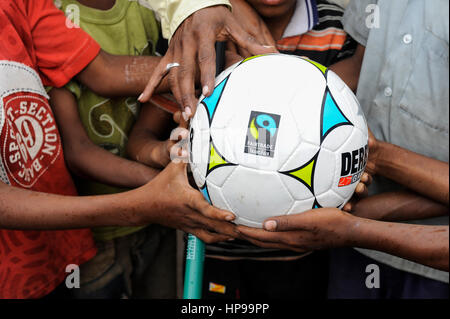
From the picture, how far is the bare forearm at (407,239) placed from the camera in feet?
3.93

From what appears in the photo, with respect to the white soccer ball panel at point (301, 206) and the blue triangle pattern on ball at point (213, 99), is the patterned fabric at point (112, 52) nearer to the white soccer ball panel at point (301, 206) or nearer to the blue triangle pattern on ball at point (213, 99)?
the blue triangle pattern on ball at point (213, 99)

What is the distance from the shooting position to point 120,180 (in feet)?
5.38

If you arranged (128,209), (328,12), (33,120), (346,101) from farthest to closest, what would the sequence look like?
(328,12)
(33,120)
(128,209)
(346,101)

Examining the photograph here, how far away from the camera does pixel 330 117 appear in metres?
1.14

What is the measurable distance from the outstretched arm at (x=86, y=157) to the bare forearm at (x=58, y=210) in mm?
272

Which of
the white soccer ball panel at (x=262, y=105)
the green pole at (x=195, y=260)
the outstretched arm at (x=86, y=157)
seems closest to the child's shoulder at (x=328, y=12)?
the green pole at (x=195, y=260)

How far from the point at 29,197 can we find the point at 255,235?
0.73 m

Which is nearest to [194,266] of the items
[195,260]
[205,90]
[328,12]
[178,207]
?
[195,260]

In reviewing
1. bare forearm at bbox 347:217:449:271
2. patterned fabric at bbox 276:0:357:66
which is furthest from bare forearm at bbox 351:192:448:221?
patterned fabric at bbox 276:0:357:66

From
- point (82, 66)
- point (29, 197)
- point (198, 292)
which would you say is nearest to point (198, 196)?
point (198, 292)

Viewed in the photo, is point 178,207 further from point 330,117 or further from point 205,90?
point 330,117

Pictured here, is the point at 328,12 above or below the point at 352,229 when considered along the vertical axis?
above

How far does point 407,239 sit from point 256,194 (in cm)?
48

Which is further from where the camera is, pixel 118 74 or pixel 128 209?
pixel 118 74
